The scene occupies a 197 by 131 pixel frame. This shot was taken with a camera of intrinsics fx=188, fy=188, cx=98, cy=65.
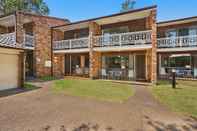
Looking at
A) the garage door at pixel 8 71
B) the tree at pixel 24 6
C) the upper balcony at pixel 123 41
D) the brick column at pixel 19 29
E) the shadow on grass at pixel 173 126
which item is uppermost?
the tree at pixel 24 6

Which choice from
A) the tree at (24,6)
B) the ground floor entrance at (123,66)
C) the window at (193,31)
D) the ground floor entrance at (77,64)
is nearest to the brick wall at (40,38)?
the ground floor entrance at (77,64)

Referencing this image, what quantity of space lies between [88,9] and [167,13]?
1408 centimetres

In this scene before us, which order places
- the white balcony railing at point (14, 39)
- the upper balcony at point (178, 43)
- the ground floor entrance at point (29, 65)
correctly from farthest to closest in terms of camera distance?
1. the ground floor entrance at point (29, 65)
2. the white balcony railing at point (14, 39)
3. the upper balcony at point (178, 43)

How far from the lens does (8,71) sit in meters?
13.8

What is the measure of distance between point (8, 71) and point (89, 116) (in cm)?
929

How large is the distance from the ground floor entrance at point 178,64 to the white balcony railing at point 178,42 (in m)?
2.00

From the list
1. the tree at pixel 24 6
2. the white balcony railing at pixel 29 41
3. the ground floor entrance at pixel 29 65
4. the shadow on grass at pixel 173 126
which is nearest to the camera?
the shadow on grass at pixel 173 126

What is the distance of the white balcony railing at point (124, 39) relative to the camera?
16.3 metres

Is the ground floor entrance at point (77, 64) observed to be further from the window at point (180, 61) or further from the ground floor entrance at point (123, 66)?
the window at point (180, 61)

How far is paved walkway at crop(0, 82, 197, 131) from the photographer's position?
5.98 meters

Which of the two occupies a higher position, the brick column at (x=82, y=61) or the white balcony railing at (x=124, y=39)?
the white balcony railing at (x=124, y=39)

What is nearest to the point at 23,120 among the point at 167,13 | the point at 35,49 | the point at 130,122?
the point at 130,122

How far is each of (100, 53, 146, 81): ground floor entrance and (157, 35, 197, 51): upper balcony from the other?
9.58 feet

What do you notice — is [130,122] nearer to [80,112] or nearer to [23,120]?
[80,112]
